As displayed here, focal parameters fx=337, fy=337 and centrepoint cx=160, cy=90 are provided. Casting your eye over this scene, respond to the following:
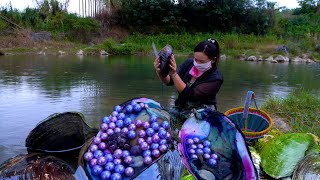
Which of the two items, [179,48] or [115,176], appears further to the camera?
[179,48]

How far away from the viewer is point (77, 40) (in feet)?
67.1

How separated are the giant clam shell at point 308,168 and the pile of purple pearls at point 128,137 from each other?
114cm

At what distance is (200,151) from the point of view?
2.59 m

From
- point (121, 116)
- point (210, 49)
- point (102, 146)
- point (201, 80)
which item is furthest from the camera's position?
point (201, 80)

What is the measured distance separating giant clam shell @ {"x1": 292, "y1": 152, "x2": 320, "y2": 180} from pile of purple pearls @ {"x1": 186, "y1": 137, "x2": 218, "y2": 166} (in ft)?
2.33

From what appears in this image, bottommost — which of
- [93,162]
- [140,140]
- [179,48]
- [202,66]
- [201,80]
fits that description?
[179,48]

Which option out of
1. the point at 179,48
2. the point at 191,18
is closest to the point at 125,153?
the point at 179,48

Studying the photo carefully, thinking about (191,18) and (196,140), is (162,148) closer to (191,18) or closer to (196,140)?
(196,140)

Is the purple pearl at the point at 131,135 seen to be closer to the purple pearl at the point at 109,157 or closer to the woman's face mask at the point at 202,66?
the purple pearl at the point at 109,157

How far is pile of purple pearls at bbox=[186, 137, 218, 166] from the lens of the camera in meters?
2.57

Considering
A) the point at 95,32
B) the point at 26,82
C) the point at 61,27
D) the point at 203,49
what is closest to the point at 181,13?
the point at 95,32

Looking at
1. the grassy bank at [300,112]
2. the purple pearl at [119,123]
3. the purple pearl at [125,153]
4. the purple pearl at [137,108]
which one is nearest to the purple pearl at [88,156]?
the purple pearl at [125,153]

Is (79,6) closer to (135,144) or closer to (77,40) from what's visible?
(77,40)

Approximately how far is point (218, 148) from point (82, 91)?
198 inches
